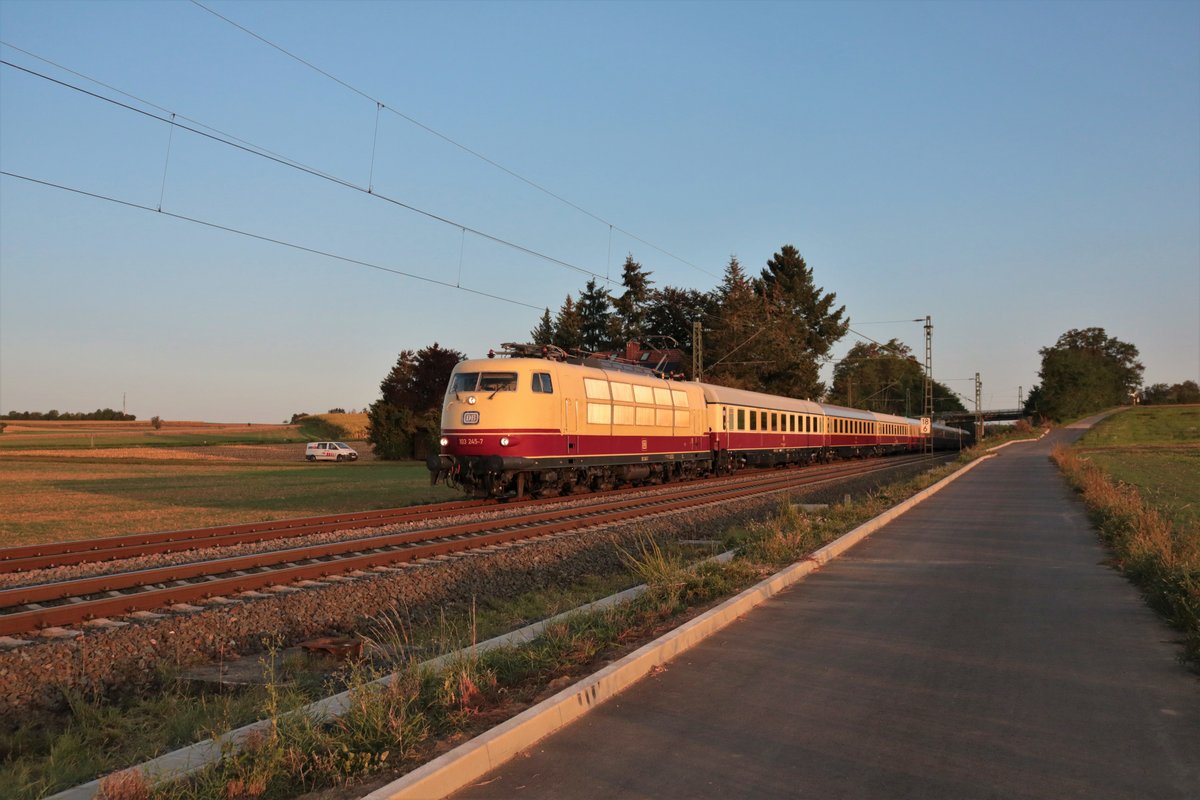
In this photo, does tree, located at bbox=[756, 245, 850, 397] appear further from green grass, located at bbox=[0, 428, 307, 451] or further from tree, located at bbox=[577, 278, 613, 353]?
green grass, located at bbox=[0, 428, 307, 451]

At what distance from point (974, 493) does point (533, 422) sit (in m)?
12.2

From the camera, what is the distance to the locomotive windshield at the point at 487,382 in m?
20.3

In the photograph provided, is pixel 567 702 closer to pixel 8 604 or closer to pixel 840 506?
pixel 8 604

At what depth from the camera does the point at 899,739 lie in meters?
5.00

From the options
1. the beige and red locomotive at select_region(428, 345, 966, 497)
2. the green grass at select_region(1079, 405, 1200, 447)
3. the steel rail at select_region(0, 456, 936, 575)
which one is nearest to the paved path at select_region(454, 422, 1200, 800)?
the steel rail at select_region(0, 456, 936, 575)

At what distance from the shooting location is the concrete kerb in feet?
13.8

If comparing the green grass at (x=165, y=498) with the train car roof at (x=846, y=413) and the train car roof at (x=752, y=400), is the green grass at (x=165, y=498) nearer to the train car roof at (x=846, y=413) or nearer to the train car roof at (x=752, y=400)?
the train car roof at (x=752, y=400)

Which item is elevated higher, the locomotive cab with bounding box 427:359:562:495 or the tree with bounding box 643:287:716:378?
the tree with bounding box 643:287:716:378

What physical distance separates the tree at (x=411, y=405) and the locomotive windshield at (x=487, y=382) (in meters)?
37.2

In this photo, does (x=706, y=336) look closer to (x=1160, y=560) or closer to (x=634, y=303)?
(x=634, y=303)

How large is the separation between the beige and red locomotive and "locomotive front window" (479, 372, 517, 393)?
0.02 metres

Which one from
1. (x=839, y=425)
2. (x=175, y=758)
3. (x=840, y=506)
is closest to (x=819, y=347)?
(x=839, y=425)

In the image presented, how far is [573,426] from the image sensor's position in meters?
21.8

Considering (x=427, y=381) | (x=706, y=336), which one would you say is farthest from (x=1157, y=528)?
(x=706, y=336)
